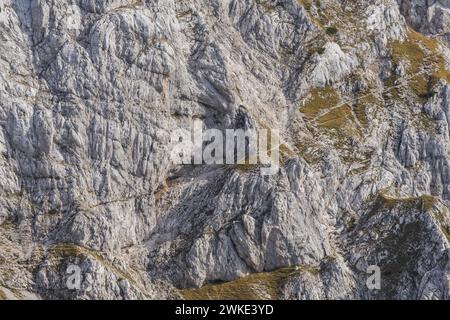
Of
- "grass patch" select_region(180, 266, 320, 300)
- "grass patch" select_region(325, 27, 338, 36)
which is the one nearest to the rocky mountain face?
"grass patch" select_region(180, 266, 320, 300)

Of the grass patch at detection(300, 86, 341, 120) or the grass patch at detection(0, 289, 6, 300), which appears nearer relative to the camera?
the grass patch at detection(0, 289, 6, 300)

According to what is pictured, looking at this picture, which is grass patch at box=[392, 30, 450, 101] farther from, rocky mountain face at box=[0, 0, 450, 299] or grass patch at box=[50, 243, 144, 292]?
grass patch at box=[50, 243, 144, 292]

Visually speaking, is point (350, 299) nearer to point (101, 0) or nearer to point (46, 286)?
point (46, 286)

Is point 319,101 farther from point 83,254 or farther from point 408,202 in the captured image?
point 83,254

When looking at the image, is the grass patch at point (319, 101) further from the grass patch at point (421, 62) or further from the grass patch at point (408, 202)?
the grass patch at point (408, 202)

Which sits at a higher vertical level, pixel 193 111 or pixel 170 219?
pixel 193 111
